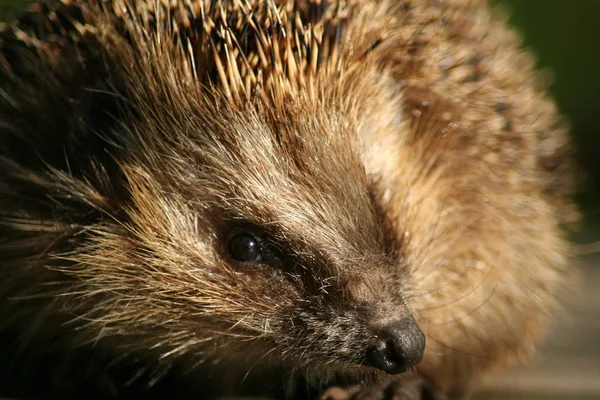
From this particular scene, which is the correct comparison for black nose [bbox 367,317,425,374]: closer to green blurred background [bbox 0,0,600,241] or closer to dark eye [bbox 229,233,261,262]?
dark eye [bbox 229,233,261,262]

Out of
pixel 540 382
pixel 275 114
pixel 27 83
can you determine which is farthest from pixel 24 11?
pixel 540 382

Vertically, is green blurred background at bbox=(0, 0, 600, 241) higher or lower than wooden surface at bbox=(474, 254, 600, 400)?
higher

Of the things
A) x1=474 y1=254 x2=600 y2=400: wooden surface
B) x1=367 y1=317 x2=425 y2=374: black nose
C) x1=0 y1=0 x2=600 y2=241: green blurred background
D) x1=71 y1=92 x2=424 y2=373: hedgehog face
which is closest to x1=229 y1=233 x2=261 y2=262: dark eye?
x1=71 y1=92 x2=424 y2=373: hedgehog face

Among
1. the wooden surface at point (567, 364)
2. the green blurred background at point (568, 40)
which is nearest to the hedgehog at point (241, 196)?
the wooden surface at point (567, 364)

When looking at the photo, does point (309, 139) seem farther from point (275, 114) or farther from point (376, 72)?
point (376, 72)

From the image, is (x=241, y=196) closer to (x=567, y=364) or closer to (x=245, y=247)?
(x=245, y=247)

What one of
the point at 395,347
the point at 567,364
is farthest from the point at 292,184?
the point at 567,364

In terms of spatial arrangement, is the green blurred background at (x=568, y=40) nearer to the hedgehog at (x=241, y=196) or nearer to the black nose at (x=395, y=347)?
the hedgehog at (x=241, y=196)
